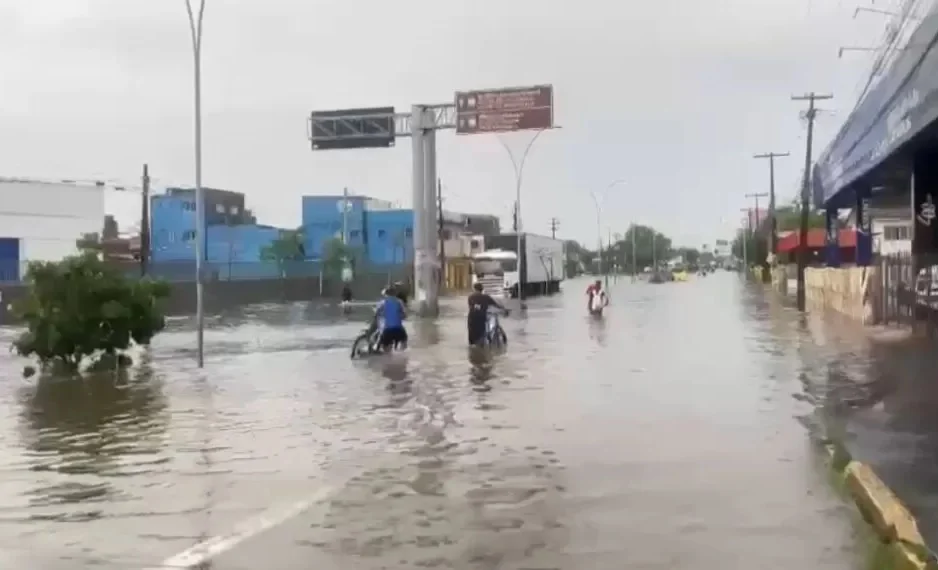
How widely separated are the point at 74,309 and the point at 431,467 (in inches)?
534

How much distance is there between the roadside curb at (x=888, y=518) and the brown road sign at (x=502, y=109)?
3697cm

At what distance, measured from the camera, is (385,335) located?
25156 mm

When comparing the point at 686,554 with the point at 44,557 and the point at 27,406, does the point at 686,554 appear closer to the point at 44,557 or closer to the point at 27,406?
the point at 44,557

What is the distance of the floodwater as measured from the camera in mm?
8141

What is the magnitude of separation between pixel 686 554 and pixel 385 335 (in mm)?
17682

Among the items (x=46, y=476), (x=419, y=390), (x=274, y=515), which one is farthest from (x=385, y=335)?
(x=274, y=515)

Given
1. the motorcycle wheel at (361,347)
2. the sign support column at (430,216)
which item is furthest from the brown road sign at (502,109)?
the motorcycle wheel at (361,347)

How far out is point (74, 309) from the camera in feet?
75.2

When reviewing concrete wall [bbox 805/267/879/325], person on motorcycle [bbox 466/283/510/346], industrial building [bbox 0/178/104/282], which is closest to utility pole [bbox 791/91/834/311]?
concrete wall [bbox 805/267/879/325]

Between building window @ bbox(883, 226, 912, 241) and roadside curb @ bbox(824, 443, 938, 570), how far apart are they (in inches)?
2770

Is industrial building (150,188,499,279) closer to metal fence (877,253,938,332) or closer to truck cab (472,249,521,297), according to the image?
truck cab (472,249,521,297)

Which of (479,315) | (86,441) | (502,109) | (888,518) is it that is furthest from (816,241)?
(888,518)

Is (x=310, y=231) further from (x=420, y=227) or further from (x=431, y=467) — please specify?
(x=431, y=467)

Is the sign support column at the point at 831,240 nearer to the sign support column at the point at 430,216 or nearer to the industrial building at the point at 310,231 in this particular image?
the sign support column at the point at 430,216
